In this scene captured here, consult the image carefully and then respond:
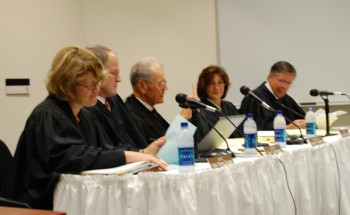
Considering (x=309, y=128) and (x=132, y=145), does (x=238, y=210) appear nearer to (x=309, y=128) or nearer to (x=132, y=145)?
(x=132, y=145)

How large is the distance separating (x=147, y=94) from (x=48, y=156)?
1.48 m

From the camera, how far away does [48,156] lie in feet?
7.22

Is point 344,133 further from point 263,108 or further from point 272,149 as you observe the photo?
point 272,149

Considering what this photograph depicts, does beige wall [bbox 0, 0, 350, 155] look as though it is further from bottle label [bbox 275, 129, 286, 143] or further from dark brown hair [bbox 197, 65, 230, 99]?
bottle label [bbox 275, 129, 286, 143]

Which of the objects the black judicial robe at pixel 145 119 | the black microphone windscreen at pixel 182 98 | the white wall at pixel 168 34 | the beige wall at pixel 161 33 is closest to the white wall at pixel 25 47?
the beige wall at pixel 161 33

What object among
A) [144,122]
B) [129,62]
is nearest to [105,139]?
[144,122]

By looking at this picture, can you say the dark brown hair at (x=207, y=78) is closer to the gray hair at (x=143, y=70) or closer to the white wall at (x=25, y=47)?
the gray hair at (x=143, y=70)

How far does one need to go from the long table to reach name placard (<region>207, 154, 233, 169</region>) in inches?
1.0

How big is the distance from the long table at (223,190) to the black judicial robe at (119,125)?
0.75 metres

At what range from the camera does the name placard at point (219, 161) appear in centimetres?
224

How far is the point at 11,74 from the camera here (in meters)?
4.50

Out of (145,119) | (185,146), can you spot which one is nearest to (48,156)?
(185,146)

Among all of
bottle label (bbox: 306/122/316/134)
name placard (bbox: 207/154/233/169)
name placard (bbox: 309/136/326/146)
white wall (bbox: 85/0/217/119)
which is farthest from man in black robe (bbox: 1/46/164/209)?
white wall (bbox: 85/0/217/119)

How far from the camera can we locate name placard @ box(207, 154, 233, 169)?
88.0 inches
